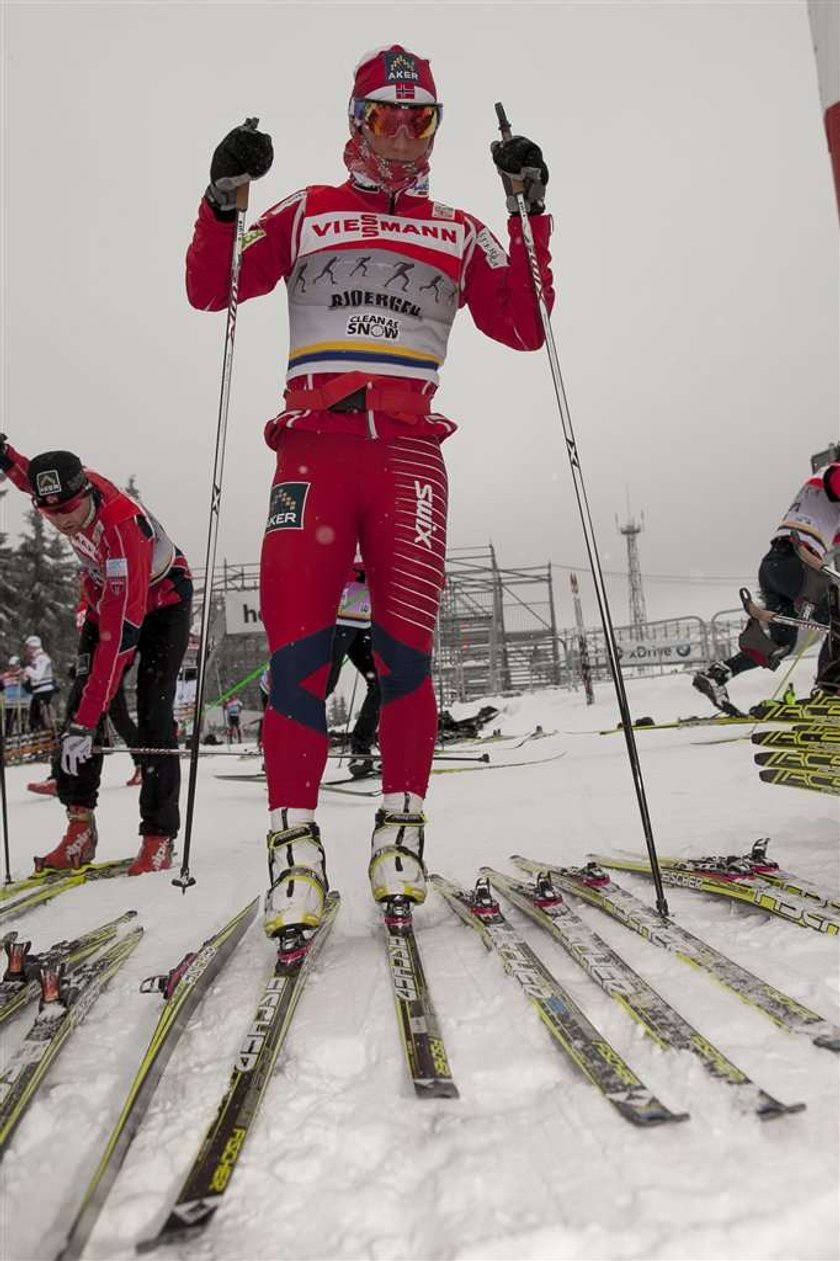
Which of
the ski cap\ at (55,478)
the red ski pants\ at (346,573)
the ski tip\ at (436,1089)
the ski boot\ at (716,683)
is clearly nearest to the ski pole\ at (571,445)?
the red ski pants\ at (346,573)

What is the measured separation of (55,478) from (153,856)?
5.63 ft

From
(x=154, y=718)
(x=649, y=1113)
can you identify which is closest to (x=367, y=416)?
(x=649, y=1113)

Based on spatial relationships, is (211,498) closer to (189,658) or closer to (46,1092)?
(46,1092)

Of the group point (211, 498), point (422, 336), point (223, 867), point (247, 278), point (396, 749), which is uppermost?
point (247, 278)

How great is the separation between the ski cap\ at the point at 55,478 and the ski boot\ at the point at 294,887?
2106 millimetres

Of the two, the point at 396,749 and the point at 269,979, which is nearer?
the point at 269,979

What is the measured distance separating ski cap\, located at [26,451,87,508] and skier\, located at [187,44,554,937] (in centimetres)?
122

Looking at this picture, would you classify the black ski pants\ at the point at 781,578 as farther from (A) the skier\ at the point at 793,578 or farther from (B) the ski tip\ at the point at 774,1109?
(B) the ski tip\ at the point at 774,1109

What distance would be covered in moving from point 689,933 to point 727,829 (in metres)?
1.46

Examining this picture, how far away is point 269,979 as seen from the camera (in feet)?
5.45

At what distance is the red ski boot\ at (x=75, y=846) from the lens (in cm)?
355

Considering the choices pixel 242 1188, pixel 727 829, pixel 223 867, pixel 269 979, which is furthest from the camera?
pixel 223 867

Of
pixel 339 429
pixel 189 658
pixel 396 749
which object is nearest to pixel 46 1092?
pixel 396 749

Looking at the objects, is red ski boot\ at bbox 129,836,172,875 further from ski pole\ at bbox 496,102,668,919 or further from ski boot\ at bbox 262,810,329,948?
ski pole\ at bbox 496,102,668,919
